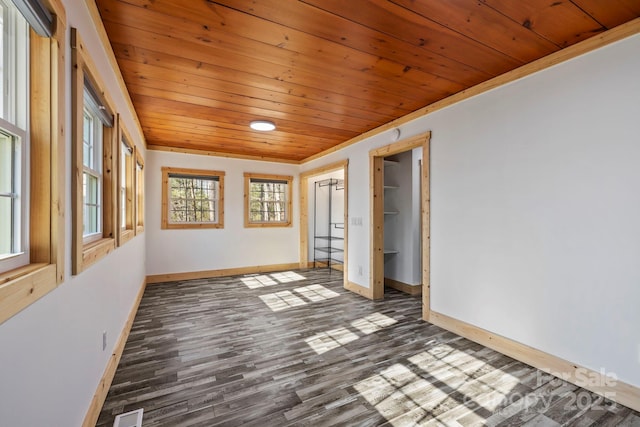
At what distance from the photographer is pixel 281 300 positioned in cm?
414

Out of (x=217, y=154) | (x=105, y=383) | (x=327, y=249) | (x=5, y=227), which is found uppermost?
(x=217, y=154)

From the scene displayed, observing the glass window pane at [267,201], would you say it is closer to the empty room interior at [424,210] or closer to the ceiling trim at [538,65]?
the empty room interior at [424,210]

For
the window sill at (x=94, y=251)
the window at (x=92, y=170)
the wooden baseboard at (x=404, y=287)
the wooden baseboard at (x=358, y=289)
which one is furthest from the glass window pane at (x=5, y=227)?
the wooden baseboard at (x=404, y=287)

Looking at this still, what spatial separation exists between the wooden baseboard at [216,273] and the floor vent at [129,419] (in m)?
3.68

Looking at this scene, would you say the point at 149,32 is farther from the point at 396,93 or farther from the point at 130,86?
the point at 396,93

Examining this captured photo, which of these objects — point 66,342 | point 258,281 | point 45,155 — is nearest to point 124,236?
point 66,342

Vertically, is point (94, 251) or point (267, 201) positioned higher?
point (267, 201)

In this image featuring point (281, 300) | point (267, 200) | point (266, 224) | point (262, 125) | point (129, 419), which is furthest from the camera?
point (267, 200)

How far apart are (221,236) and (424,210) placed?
12.5 feet

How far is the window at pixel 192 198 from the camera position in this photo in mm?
5273

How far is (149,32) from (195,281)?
164 inches

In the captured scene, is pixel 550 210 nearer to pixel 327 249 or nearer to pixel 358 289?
pixel 358 289

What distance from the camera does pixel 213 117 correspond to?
143 inches

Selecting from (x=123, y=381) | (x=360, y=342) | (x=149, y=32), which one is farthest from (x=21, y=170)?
(x=360, y=342)
